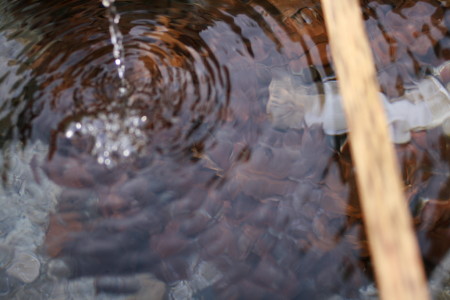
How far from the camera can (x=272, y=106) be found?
1.73 metres

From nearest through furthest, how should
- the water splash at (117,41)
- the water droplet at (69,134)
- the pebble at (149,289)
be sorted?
the pebble at (149,289), the water droplet at (69,134), the water splash at (117,41)

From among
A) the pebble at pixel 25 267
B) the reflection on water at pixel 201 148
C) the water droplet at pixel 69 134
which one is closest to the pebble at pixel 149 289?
the reflection on water at pixel 201 148

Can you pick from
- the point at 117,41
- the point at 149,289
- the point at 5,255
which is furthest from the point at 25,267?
the point at 117,41

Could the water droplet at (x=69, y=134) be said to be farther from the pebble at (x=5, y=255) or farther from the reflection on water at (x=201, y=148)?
the pebble at (x=5, y=255)

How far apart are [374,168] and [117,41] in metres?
1.35

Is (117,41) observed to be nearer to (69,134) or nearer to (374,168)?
(69,134)

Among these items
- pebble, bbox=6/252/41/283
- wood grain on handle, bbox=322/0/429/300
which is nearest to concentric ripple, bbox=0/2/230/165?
pebble, bbox=6/252/41/283

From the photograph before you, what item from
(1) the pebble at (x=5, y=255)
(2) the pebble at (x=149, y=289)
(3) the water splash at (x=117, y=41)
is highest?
(3) the water splash at (x=117, y=41)

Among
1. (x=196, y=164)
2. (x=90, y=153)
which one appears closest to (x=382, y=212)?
(x=196, y=164)

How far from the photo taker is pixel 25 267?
1.48 metres

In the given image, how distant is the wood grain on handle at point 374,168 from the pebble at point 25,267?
1037 mm

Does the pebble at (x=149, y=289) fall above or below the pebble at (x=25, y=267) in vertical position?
below

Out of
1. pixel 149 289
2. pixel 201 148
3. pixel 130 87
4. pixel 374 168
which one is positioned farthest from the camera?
pixel 130 87

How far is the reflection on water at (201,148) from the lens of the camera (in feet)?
4.76
